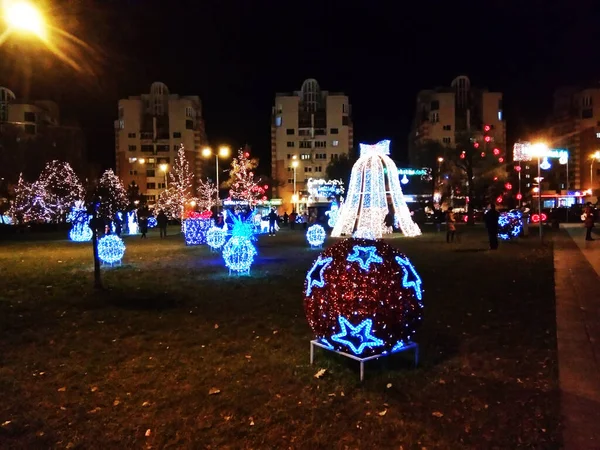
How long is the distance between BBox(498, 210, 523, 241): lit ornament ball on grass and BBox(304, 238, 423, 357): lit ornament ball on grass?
68.5 ft

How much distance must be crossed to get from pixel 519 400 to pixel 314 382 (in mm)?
1879

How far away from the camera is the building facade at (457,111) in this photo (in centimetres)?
9038

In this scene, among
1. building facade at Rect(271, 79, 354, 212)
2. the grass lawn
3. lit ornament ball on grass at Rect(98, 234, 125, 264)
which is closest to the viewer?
the grass lawn

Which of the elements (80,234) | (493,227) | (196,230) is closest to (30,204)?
(80,234)

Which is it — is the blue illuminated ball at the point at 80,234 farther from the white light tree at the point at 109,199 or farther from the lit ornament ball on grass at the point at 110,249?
the white light tree at the point at 109,199

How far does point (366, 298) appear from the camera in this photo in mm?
5305

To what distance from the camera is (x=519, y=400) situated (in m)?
4.92

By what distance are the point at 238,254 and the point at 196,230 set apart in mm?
10807

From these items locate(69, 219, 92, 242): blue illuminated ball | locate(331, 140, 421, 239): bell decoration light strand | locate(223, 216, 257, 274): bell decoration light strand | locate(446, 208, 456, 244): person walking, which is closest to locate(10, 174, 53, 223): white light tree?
locate(69, 219, 92, 242): blue illuminated ball

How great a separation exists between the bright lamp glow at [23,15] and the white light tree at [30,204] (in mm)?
38116

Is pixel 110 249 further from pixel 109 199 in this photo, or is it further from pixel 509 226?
pixel 509 226

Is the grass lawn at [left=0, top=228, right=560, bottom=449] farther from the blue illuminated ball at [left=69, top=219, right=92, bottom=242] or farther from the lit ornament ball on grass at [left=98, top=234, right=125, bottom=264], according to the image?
the blue illuminated ball at [left=69, top=219, right=92, bottom=242]

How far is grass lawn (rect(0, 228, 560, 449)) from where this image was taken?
4262 mm

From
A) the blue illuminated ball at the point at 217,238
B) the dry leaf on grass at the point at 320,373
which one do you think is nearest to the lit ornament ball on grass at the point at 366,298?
the dry leaf on grass at the point at 320,373
